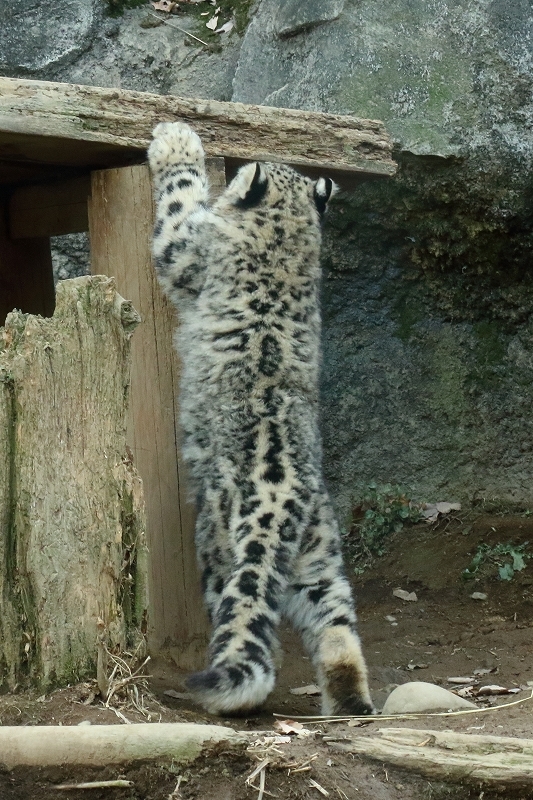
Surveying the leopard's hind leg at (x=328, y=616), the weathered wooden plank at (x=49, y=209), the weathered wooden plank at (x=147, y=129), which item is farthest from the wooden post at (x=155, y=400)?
the leopard's hind leg at (x=328, y=616)

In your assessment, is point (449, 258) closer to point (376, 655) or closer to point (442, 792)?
point (376, 655)

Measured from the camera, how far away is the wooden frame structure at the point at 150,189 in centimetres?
528

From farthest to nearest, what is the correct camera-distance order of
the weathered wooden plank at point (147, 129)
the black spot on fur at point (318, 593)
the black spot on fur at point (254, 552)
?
1. the black spot on fur at point (318, 593)
2. the weathered wooden plank at point (147, 129)
3. the black spot on fur at point (254, 552)

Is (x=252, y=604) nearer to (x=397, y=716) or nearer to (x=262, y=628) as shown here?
(x=262, y=628)

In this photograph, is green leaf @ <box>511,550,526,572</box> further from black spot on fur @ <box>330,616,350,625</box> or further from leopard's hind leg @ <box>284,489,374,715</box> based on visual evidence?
black spot on fur @ <box>330,616,350,625</box>

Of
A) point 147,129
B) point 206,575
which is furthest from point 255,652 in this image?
point 147,129

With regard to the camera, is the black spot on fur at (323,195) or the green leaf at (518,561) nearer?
the black spot on fur at (323,195)

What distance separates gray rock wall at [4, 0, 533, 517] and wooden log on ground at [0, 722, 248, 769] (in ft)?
15.7

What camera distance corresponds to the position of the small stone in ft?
15.9

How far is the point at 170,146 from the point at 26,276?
2.13 m

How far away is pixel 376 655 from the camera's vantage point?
261 inches

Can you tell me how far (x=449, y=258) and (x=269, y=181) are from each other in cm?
255

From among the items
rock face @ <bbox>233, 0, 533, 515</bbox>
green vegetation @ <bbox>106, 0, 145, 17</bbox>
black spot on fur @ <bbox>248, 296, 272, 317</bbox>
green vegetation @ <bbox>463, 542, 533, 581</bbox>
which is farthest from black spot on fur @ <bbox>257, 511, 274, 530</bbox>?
green vegetation @ <bbox>106, 0, 145, 17</bbox>

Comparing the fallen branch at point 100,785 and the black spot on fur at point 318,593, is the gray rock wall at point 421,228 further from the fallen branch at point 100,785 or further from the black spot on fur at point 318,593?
the fallen branch at point 100,785
